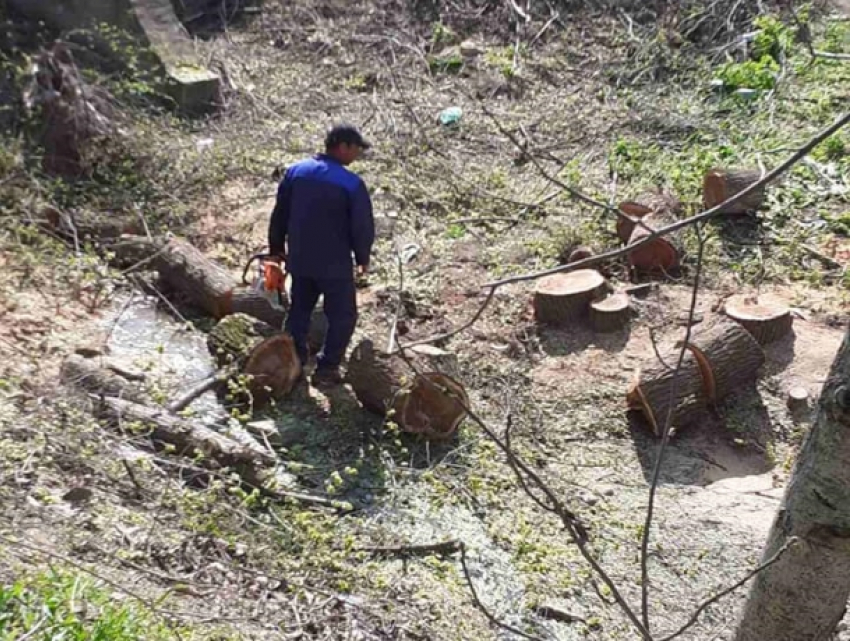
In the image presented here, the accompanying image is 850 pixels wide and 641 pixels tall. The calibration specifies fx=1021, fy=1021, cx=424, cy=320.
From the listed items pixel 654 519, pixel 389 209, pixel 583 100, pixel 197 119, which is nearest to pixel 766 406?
pixel 654 519

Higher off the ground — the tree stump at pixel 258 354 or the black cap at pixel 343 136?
the black cap at pixel 343 136

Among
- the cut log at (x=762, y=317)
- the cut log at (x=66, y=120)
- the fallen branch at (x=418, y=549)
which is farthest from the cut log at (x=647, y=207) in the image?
the cut log at (x=66, y=120)

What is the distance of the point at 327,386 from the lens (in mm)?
6465

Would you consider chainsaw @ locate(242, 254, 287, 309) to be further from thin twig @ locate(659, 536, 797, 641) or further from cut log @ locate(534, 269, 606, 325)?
thin twig @ locate(659, 536, 797, 641)

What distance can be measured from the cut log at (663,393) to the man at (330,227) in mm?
1830

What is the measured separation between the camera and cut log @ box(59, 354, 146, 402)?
18.4ft

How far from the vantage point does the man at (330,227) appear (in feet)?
19.8

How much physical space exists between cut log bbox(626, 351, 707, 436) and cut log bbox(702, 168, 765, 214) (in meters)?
2.18

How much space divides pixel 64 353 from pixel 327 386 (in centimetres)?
161

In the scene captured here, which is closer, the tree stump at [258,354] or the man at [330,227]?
the man at [330,227]

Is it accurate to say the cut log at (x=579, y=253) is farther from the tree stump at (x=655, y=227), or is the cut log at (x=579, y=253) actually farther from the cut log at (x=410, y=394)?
the cut log at (x=410, y=394)

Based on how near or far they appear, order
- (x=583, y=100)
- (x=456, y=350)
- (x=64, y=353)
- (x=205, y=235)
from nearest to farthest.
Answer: (x=64, y=353)
(x=456, y=350)
(x=205, y=235)
(x=583, y=100)

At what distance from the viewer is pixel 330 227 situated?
239 inches

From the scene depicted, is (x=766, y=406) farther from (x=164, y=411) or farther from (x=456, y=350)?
(x=164, y=411)
